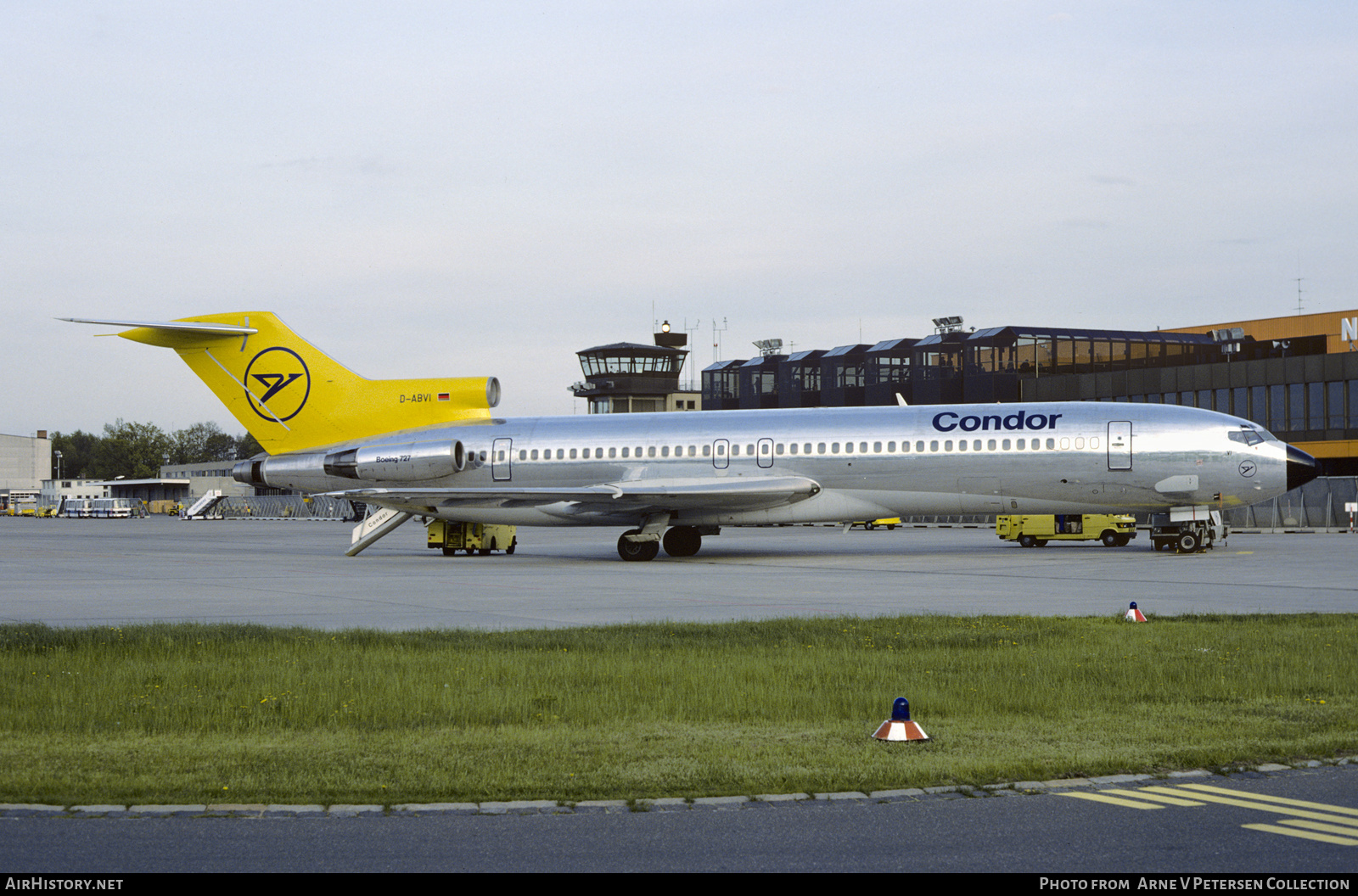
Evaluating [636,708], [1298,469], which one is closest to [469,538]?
[1298,469]

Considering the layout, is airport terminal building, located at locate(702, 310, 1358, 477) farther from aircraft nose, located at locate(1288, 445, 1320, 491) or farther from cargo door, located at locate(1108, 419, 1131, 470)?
cargo door, located at locate(1108, 419, 1131, 470)

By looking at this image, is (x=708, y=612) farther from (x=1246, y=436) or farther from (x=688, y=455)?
(x=1246, y=436)

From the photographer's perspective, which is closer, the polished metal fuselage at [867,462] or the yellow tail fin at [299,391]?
the polished metal fuselage at [867,462]

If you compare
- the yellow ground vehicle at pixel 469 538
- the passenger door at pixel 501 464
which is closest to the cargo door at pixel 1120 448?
the passenger door at pixel 501 464

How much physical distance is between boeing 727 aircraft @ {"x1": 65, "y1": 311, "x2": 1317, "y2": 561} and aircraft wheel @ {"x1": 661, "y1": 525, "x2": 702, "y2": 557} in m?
0.05

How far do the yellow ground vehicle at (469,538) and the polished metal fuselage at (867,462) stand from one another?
3.43m

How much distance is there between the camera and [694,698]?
10477 mm

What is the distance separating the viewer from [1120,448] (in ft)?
98.7

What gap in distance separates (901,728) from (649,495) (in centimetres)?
2311

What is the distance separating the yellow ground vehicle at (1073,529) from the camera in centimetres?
3700

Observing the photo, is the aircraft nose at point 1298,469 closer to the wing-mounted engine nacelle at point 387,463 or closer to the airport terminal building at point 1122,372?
the wing-mounted engine nacelle at point 387,463

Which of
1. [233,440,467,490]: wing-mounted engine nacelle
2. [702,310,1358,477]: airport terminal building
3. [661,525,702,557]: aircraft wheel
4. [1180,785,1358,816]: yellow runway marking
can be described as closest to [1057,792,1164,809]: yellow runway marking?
[1180,785,1358,816]: yellow runway marking

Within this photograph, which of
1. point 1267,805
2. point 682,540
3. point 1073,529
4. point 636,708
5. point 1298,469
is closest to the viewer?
point 1267,805

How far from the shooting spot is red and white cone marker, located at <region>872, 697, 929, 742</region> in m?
8.67
